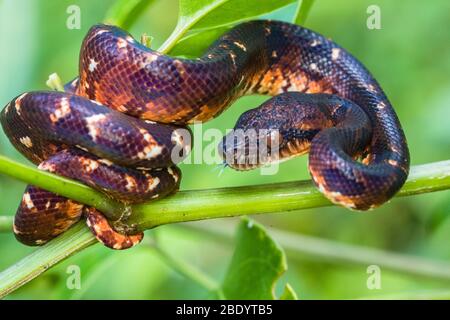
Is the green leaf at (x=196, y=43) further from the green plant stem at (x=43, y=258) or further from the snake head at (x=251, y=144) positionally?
the green plant stem at (x=43, y=258)

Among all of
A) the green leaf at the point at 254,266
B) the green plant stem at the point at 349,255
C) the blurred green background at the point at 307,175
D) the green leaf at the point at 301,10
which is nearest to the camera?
the green leaf at the point at 254,266

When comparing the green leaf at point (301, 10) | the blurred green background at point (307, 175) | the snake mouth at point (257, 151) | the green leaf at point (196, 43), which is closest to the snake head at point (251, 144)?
the snake mouth at point (257, 151)

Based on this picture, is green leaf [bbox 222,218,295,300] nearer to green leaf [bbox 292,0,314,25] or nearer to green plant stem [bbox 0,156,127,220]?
green plant stem [bbox 0,156,127,220]

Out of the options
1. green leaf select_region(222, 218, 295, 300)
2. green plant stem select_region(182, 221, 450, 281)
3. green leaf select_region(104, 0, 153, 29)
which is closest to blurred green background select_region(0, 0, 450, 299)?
green plant stem select_region(182, 221, 450, 281)

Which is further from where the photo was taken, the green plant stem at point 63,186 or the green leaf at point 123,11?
the green leaf at point 123,11
